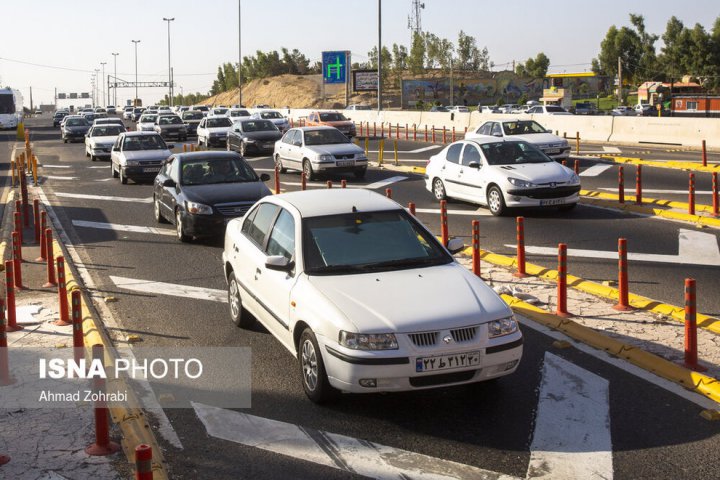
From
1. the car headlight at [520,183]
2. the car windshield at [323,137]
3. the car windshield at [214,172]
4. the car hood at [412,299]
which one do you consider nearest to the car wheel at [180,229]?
the car windshield at [214,172]

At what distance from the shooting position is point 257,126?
3588 cm

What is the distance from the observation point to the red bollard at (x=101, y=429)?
6.01m

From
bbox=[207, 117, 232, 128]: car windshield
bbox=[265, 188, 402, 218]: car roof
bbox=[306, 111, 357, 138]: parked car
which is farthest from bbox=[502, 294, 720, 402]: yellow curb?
bbox=[306, 111, 357, 138]: parked car

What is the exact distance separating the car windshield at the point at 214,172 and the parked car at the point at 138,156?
10106 millimetres

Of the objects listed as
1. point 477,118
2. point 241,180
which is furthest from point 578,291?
point 477,118

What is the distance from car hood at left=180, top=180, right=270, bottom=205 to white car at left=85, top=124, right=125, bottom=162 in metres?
21.2

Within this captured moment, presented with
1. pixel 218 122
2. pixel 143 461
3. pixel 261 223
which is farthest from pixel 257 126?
pixel 143 461

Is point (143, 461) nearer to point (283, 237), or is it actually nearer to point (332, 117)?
point (283, 237)

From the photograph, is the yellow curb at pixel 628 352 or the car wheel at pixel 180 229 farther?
the car wheel at pixel 180 229

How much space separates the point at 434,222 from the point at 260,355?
29.7ft

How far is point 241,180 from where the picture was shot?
1614 centimetres

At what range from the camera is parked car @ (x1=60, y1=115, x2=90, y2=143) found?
165 ft

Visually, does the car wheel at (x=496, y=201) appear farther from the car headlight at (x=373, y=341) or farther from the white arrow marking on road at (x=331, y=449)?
the white arrow marking on road at (x=331, y=449)

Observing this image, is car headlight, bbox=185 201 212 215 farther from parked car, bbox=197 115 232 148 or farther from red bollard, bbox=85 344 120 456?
parked car, bbox=197 115 232 148
